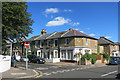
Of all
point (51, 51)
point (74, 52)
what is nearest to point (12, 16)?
point (74, 52)

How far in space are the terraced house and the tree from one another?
47.1 ft

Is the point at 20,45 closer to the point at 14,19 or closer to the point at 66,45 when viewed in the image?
the point at 14,19

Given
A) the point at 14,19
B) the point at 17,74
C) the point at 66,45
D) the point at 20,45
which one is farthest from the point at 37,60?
the point at 17,74

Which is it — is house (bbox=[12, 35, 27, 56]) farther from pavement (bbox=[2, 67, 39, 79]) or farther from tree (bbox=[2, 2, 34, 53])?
pavement (bbox=[2, 67, 39, 79])

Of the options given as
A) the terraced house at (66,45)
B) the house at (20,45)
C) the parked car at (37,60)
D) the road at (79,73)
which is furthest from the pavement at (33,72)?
the terraced house at (66,45)

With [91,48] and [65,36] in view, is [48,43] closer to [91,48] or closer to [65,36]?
[65,36]

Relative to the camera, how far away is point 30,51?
39.1 m

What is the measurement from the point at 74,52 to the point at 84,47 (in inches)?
106

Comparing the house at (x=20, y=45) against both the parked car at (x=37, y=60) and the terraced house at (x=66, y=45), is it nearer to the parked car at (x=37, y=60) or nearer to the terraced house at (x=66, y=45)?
the parked car at (x=37, y=60)

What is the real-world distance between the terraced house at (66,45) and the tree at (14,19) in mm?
14349

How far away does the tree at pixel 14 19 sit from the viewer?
14.1 meters

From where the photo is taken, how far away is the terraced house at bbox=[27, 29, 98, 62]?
29.9 m

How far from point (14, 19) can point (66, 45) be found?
Answer: 18.0 m

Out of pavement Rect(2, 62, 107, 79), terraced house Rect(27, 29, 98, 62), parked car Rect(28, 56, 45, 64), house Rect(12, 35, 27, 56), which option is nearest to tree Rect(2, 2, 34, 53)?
house Rect(12, 35, 27, 56)
